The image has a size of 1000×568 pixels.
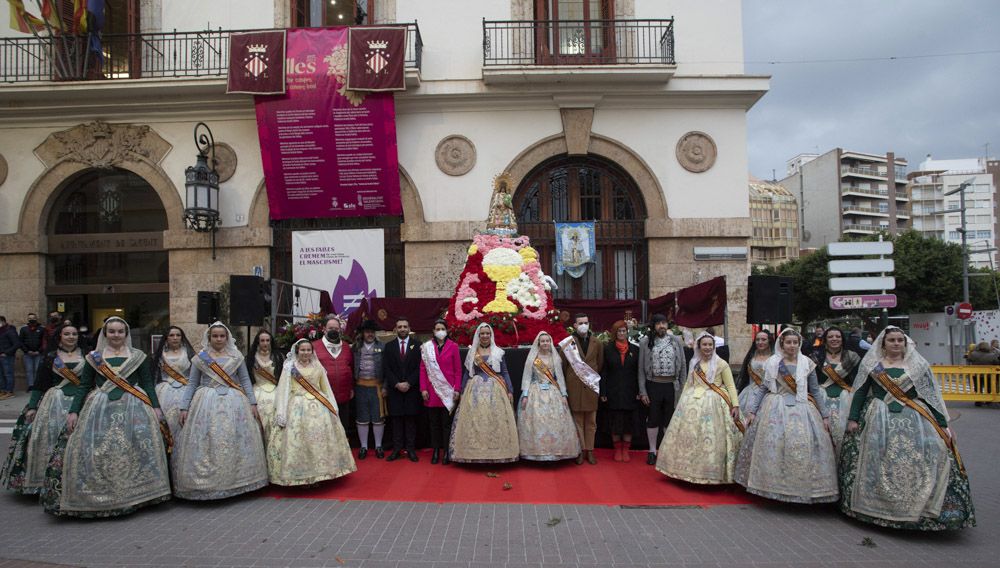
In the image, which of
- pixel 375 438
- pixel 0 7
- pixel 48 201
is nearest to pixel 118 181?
pixel 48 201

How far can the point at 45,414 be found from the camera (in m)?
6.20

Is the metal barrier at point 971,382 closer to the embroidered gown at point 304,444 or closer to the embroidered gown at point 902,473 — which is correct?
the embroidered gown at point 902,473

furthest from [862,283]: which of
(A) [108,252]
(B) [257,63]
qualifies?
(A) [108,252]

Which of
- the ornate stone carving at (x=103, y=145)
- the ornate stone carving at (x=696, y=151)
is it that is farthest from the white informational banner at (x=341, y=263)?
the ornate stone carving at (x=696, y=151)

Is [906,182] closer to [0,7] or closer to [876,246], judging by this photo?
[876,246]

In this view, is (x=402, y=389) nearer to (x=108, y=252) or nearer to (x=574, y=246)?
(x=574, y=246)

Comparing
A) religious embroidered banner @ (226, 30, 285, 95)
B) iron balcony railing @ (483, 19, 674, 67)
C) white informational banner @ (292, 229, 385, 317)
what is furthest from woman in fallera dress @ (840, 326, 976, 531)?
religious embroidered banner @ (226, 30, 285, 95)

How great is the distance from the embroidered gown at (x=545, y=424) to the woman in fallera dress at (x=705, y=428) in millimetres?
1121

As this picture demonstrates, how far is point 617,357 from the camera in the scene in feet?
26.6

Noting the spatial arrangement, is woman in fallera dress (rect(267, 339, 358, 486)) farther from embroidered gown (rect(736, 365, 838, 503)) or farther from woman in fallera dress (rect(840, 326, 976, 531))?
woman in fallera dress (rect(840, 326, 976, 531))

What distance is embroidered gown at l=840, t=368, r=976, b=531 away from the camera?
5070mm

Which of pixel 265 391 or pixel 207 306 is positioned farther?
pixel 207 306

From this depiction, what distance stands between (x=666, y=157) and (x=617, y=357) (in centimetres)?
694

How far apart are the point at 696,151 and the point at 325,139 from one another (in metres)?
7.90
